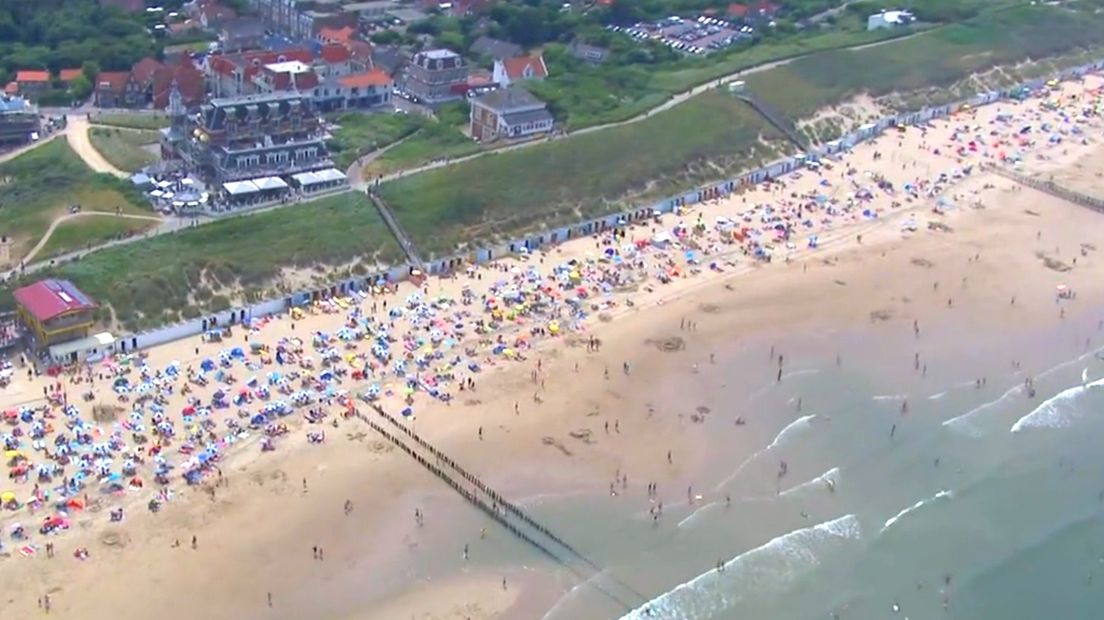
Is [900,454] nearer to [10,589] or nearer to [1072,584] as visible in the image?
[1072,584]

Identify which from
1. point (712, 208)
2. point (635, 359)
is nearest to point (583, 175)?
point (712, 208)

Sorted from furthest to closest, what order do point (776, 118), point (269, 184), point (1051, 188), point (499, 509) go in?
1. point (776, 118)
2. point (1051, 188)
3. point (269, 184)
4. point (499, 509)

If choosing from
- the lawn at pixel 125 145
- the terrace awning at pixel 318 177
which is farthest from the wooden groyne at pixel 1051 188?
the lawn at pixel 125 145

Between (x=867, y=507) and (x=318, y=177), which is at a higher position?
(x=318, y=177)

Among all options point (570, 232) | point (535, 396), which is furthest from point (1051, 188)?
point (535, 396)

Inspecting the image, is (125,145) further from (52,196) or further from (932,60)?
(932,60)

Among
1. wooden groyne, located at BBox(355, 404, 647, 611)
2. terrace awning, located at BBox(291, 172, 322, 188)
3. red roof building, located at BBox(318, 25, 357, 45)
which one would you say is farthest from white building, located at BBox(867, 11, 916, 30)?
wooden groyne, located at BBox(355, 404, 647, 611)

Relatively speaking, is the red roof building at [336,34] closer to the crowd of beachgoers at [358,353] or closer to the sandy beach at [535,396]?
the crowd of beachgoers at [358,353]
